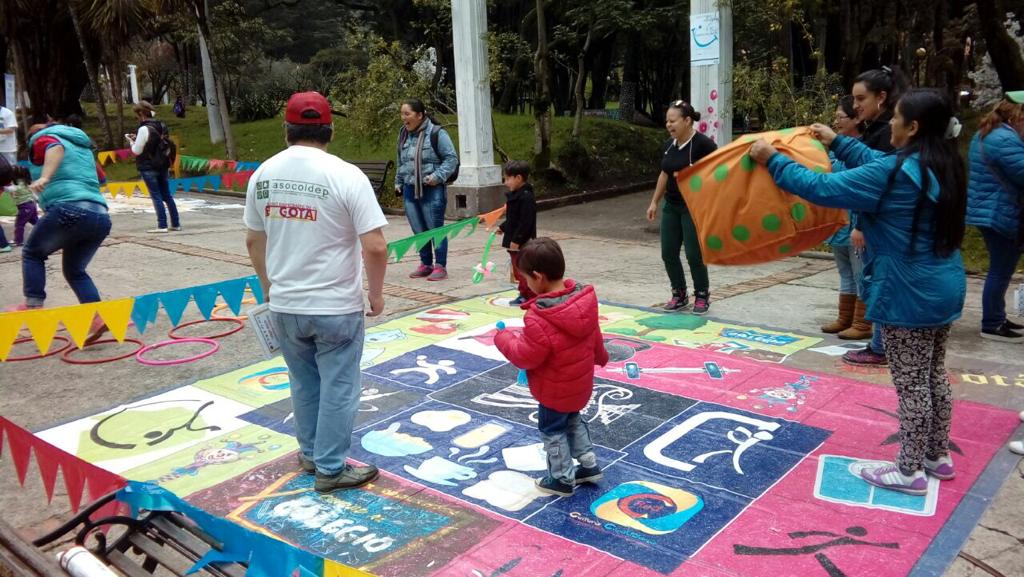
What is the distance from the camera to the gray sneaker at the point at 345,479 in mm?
3715

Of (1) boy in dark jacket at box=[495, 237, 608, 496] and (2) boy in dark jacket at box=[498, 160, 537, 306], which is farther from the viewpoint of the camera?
(2) boy in dark jacket at box=[498, 160, 537, 306]

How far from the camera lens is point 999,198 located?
5680mm

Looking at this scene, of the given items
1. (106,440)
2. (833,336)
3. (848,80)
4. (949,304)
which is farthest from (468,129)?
(949,304)

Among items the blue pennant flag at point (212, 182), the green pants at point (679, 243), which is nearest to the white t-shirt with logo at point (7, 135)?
A: the blue pennant flag at point (212, 182)

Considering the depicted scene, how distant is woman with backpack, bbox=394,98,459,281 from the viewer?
7973 mm

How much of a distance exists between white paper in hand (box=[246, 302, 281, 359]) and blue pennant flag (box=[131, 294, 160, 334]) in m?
2.27

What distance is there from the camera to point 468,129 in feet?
42.6

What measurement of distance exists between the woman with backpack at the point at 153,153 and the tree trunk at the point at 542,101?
6617 millimetres

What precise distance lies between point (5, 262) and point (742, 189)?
9.60 metres

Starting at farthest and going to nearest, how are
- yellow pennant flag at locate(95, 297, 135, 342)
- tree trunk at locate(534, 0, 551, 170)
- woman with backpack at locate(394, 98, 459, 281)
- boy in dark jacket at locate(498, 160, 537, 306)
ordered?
1. tree trunk at locate(534, 0, 551, 170)
2. woman with backpack at locate(394, 98, 459, 281)
3. boy in dark jacket at locate(498, 160, 537, 306)
4. yellow pennant flag at locate(95, 297, 135, 342)

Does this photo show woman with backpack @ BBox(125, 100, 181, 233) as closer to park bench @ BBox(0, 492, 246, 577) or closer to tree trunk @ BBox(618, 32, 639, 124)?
park bench @ BBox(0, 492, 246, 577)

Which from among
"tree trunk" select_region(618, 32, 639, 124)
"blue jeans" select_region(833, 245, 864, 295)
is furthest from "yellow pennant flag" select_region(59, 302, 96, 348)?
"tree trunk" select_region(618, 32, 639, 124)

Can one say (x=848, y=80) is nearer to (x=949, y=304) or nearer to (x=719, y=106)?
(x=719, y=106)

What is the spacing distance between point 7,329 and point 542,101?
11443 millimetres
